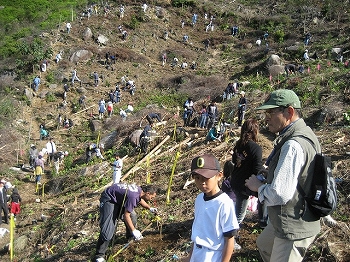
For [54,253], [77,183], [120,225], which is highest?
[120,225]

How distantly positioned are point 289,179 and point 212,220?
2.22 feet

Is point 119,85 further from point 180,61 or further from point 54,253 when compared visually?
point 54,253

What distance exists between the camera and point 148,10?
36.3m

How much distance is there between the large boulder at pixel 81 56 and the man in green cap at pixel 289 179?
26.8 meters

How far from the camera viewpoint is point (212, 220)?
9.56 feet

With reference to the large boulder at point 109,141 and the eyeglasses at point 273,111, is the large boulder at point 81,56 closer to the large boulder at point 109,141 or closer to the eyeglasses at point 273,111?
the large boulder at point 109,141

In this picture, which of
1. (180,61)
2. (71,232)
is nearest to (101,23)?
(180,61)

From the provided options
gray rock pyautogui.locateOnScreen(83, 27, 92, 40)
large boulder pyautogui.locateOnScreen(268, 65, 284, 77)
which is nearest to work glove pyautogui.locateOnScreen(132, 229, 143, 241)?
large boulder pyautogui.locateOnScreen(268, 65, 284, 77)

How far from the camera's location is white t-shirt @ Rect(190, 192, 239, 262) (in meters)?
2.86

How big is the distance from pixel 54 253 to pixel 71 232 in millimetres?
581

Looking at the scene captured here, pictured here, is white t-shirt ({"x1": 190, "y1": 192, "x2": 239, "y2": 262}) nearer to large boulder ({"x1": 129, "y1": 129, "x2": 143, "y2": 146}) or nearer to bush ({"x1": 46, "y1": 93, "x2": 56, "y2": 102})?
large boulder ({"x1": 129, "y1": 129, "x2": 143, "y2": 146})

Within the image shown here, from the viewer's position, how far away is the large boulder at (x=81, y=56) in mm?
28078

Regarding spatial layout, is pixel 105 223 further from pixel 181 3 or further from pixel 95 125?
pixel 181 3

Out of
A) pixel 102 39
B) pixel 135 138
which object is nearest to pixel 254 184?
pixel 135 138
